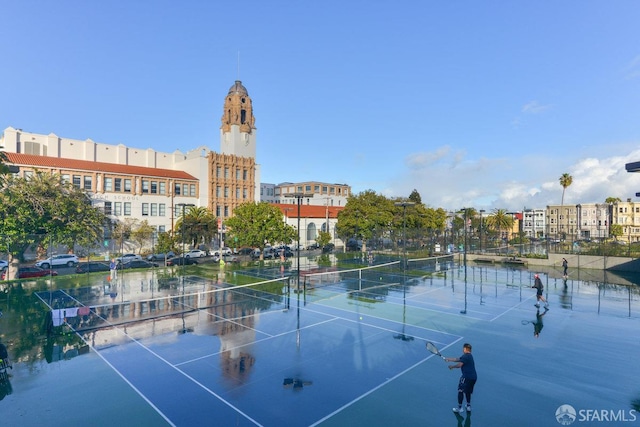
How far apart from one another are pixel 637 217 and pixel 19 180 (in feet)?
406

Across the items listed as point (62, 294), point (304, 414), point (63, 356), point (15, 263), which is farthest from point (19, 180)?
point (304, 414)

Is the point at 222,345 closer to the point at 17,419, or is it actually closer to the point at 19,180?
the point at 17,419

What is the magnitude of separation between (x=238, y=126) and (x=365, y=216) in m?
30.8

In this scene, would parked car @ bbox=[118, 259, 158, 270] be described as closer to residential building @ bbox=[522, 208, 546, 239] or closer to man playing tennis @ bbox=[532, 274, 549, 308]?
man playing tennis @ bbox=[532, 274, 549, 308]

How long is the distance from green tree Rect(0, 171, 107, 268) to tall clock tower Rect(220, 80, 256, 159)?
1165 inches

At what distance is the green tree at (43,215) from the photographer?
29750 mm

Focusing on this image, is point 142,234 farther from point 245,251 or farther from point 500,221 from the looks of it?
point 500,221

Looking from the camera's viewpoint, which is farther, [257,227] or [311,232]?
[311,232]

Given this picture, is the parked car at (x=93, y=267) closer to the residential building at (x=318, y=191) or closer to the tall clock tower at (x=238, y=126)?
the tall clock tower at (x=238, y=126)

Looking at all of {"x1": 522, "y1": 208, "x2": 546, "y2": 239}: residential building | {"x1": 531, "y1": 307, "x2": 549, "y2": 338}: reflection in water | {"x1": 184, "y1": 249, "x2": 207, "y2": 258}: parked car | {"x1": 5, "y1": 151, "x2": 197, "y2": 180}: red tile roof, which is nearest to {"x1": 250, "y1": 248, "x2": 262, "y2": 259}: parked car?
{"x1": 184, "y1": 249, "x2": 207, "y2": 258}: parked car

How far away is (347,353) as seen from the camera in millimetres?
14602

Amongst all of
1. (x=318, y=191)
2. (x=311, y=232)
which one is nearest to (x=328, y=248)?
(x=311, y=232)

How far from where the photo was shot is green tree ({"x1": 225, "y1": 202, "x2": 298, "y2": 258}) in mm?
47875

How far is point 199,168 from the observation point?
64.2m
